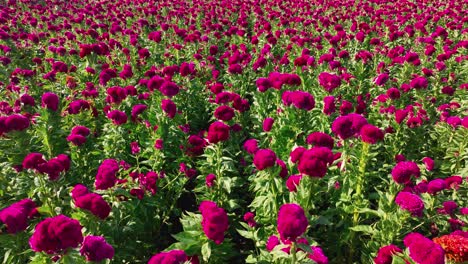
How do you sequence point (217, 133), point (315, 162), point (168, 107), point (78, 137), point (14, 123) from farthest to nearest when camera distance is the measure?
point (168, 107), point (78, 137), point (14, 123), point (217, 133), point (315, 162)

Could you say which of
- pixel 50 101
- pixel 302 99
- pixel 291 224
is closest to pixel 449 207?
pixel 302 99

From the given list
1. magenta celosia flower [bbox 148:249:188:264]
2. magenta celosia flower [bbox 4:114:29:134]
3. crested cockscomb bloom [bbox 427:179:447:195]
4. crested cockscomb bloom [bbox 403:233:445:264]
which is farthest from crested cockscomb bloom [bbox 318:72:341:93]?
magenta celosia flower [bbox 4:114:29:134]

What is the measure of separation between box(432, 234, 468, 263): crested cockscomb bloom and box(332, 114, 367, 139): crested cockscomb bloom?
4.44ft

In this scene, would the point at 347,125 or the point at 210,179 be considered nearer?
the point at 347,125

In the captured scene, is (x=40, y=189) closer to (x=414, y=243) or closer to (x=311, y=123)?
(x=414, y=243)

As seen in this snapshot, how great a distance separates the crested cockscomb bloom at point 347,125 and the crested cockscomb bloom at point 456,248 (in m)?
1.35

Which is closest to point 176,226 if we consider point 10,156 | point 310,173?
point 10,156

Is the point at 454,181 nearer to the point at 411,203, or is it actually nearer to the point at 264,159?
the point at 411,203

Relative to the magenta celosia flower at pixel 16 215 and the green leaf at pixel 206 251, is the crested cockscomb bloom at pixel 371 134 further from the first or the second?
the magenta celosia flower at pixel 16 215

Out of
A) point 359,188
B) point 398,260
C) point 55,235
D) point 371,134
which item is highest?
point 55,235

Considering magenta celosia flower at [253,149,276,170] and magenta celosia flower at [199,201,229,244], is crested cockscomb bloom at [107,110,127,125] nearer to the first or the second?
magenta celosia flower at [253,149,276,170]

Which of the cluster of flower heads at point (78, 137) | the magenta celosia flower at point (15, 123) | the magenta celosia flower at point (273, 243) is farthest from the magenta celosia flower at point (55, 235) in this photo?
the magenta celosia flower at point (15, 123)

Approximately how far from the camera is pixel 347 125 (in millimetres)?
3420

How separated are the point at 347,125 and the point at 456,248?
145 cm
